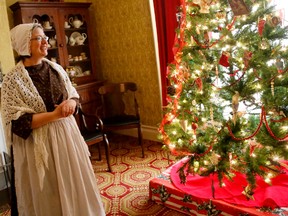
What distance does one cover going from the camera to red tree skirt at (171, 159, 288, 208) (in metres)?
1.93

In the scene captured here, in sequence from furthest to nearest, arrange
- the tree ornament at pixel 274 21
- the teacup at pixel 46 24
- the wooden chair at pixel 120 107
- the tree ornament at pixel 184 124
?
the teacup at pixel 46 24 → the wooden chair at pixel 120 107 → the tree ornament at pixel 184 124 → the tree ornament at pixel 274 21

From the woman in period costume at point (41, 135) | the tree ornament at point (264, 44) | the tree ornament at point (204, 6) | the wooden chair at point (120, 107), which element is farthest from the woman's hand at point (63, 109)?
the wooden chair at point (120, 107)

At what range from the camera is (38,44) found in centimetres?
174

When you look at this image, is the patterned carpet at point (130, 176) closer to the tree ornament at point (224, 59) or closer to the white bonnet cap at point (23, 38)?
the tree ornament at point (224, 59)

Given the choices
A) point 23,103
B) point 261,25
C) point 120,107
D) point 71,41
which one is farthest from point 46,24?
point 261,25

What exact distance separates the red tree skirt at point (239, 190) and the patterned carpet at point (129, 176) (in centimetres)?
25

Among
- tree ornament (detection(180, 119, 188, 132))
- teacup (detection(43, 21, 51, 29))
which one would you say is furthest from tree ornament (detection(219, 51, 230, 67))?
teacup (detection(43, 21, 51, 29))

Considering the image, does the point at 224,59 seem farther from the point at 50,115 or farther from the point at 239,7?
the point at 50,115

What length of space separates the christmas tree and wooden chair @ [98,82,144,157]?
3.41ft

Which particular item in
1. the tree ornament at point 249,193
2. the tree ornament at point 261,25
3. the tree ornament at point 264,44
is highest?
the tree ornament at point 261,25

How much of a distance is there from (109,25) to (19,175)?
9.03ft

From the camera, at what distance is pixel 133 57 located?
382 cm

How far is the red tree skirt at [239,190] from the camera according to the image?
1932 mm

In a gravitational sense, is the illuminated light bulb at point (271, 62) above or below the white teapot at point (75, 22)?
below
